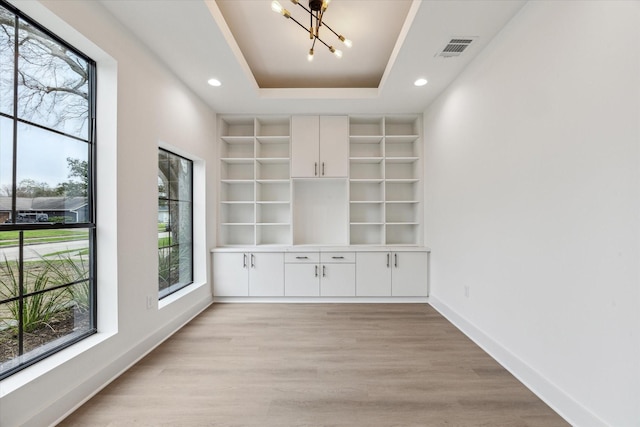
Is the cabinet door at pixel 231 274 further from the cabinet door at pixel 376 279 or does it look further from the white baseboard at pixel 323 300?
the cabinet door at pixel 376 279

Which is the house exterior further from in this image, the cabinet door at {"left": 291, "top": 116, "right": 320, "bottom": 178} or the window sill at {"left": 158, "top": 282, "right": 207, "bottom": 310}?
the cabinet door at {"left": 291, "top": 116, "right": 320, "bottom": 178}

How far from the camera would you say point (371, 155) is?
14.0 feet

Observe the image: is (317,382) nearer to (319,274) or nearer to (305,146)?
(319,274)

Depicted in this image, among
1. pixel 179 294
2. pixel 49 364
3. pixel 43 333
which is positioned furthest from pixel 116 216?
pixel 179 294

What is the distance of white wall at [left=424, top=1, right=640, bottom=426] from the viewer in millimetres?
1305

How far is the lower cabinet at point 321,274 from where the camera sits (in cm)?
374

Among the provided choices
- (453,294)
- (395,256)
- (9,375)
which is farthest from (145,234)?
(453,294)

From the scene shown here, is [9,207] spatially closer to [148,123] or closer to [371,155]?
[148,123]

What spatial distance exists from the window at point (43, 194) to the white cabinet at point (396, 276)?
293 cm

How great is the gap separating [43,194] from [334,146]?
311 cm

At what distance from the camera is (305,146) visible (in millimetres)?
3930

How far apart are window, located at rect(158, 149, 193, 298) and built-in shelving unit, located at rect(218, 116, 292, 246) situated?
0.72 m

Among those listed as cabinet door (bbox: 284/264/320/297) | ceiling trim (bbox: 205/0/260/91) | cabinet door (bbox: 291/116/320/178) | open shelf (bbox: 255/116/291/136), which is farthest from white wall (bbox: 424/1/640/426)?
open shelf (bbox: 255/116/291/136)

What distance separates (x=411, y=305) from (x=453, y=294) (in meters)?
0.74
